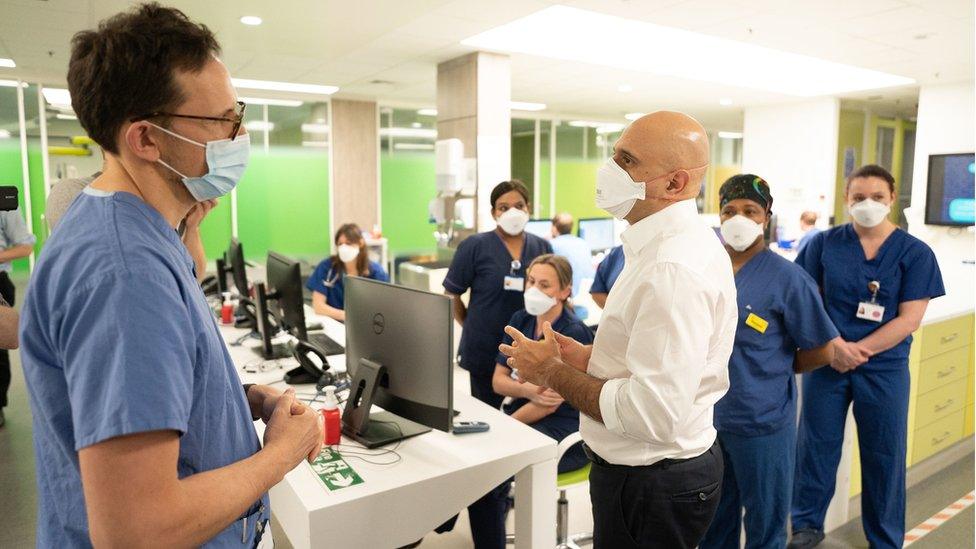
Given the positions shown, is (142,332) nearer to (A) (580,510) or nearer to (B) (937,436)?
(A) (580,510)

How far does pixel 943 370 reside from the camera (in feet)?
10.8

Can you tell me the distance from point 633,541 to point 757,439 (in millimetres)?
854

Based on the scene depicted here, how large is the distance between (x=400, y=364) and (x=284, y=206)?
7058 millimetres

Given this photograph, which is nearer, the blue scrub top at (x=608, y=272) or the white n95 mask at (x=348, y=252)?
the blue scrub top at (x=608, y=272)

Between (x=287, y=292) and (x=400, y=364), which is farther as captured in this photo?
(x=287, y=292)

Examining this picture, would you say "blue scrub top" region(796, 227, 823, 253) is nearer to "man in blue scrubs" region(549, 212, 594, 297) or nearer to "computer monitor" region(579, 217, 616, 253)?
"man in blue scrubs" region(549, 212, 594, 297)

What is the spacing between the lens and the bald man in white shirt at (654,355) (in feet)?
4.15

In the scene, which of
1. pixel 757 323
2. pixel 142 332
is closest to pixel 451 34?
pixel 757 323

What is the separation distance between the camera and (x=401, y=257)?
9.05 metres

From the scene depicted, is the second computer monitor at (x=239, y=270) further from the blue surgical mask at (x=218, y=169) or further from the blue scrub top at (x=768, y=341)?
the blue surgical mask at (x=218, y=169)

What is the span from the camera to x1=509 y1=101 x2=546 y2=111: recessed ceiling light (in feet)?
29.3

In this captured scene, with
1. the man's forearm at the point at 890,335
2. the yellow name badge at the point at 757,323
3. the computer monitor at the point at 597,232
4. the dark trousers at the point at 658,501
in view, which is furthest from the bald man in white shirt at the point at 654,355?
the computer monitor at the point at 597,232

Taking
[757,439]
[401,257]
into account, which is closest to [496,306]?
[757,439]

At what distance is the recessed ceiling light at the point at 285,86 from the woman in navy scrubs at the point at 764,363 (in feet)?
21.1
